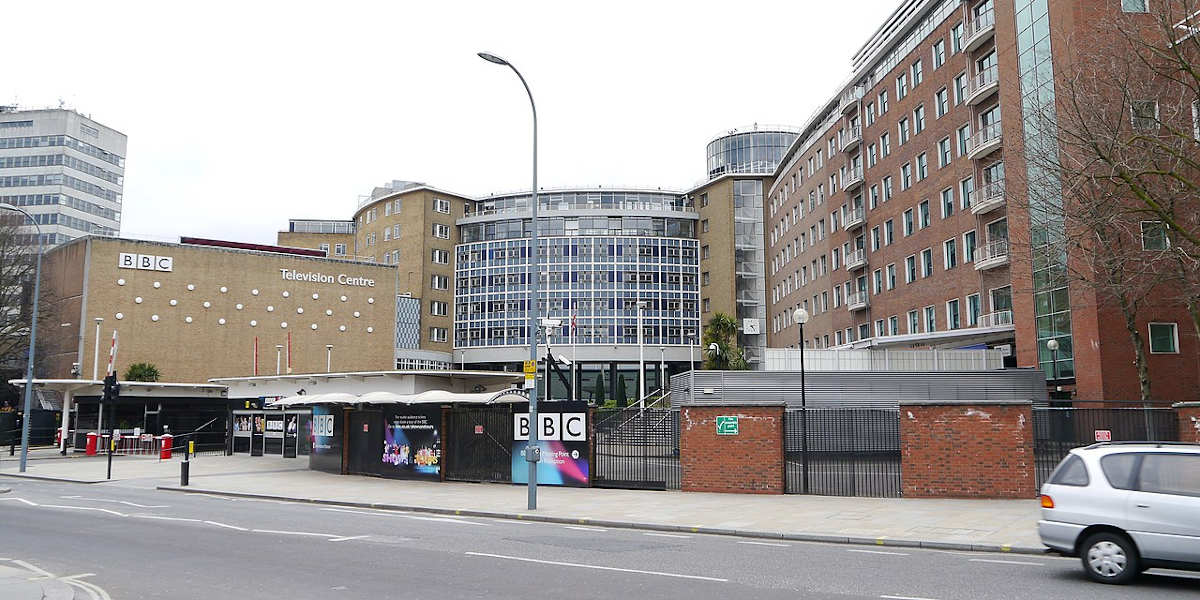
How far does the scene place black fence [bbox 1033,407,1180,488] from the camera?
19.8 metres

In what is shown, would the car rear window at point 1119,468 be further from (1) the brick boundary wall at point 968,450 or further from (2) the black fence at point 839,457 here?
(2) the black fence at point 839,457

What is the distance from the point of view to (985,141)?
4203 cm

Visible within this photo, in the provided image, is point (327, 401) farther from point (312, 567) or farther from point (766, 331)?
point (766, 331)

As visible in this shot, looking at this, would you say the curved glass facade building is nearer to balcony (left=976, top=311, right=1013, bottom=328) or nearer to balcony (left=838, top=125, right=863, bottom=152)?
balcony (left=838, top=125, right=863, bottom=152)

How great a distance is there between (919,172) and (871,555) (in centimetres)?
4148

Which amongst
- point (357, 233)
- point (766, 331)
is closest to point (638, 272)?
point (766, 331)

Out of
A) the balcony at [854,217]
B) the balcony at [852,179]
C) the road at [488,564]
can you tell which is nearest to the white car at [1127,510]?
the road at [488,564]

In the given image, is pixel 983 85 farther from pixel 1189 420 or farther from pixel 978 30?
pixel 1189 420

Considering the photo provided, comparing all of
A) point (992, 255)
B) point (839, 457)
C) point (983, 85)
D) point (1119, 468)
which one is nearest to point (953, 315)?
point (992, 255)

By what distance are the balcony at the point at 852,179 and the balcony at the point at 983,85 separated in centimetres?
1419

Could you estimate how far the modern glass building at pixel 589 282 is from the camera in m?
86.7

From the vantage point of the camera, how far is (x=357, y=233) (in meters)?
98.2

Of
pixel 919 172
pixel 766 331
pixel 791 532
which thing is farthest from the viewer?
pixel 766 331

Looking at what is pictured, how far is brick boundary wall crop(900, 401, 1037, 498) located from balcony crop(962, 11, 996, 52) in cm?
2786
